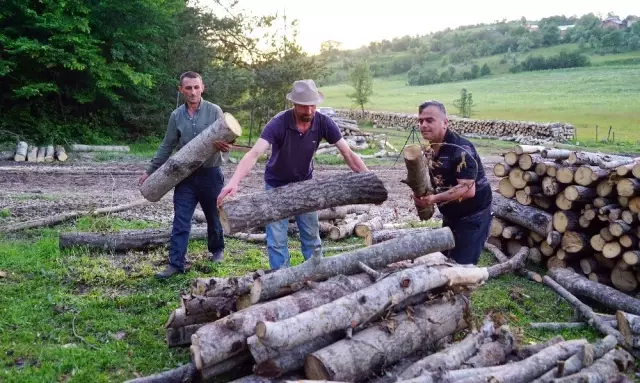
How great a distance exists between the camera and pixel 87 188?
11.4 metres

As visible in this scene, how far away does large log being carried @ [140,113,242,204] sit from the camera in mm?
5926

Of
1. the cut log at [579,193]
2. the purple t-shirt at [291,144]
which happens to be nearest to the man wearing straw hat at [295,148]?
the purple t-shirt at [291,144]

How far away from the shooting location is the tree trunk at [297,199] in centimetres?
502

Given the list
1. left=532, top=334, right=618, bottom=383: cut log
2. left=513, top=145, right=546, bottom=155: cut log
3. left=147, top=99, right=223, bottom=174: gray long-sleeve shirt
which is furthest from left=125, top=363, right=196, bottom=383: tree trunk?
left=513, top=145, right=546, bottom=155: cut log

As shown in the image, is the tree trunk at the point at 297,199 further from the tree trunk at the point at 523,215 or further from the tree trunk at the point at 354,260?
the tree trunk at the point at 523,215

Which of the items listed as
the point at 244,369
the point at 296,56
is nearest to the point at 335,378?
the point at 244,369

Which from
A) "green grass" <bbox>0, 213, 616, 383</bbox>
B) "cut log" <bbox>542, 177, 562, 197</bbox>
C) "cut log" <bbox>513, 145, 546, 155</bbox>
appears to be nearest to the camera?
"green grass" <bbox>0, 213, 616, 383</bbox>

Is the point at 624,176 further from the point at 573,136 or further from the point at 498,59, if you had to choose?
the point at 498,59

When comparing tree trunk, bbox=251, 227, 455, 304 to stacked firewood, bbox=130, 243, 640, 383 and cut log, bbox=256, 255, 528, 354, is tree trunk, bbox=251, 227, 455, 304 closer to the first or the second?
stacked firewood, bbox=130, 243, 640, 383

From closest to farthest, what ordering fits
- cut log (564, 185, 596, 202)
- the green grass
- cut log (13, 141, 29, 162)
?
1. the green grass
2. cut log (564, 185, 596, 202)
3. cut log (13, 141, 29, 162)

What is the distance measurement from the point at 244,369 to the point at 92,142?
15.9 meters

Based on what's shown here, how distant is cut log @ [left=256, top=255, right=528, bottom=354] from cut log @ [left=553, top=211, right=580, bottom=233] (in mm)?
2696

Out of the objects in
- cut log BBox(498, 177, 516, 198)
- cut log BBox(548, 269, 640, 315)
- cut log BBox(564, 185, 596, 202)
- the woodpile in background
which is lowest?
the woodpile in background

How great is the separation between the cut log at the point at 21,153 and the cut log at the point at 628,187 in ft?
47.6
